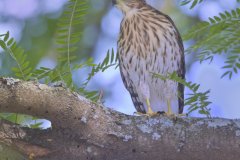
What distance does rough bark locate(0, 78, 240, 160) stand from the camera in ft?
7.68

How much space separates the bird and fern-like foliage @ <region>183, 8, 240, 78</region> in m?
1.13

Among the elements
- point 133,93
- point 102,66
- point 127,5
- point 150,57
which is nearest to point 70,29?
point 102,66

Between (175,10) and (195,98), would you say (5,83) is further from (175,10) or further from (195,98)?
(175,10)

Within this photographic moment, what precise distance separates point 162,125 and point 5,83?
0.82m

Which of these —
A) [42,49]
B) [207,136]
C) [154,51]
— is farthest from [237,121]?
[42,49]

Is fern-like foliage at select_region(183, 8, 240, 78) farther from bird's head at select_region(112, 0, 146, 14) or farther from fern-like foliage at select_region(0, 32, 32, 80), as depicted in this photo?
bird's head at select_region(112, 0, 146, 14)

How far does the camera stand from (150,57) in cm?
413

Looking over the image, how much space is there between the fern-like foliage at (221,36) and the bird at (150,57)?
1126 mm

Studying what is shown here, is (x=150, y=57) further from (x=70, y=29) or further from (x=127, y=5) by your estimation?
(x=70, y=29)

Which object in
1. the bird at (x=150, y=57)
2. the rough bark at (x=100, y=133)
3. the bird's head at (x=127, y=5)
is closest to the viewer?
the rough bark at (x=100, y=133)

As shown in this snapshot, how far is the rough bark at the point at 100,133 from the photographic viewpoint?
2.34 m

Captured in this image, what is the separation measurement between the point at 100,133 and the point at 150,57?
173cm

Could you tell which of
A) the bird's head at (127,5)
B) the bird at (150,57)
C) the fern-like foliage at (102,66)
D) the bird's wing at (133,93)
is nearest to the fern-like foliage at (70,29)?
the fern-like foliage at (102,66)

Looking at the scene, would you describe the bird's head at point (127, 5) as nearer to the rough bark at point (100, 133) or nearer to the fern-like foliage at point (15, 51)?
the rough bark at point (100, 133)
